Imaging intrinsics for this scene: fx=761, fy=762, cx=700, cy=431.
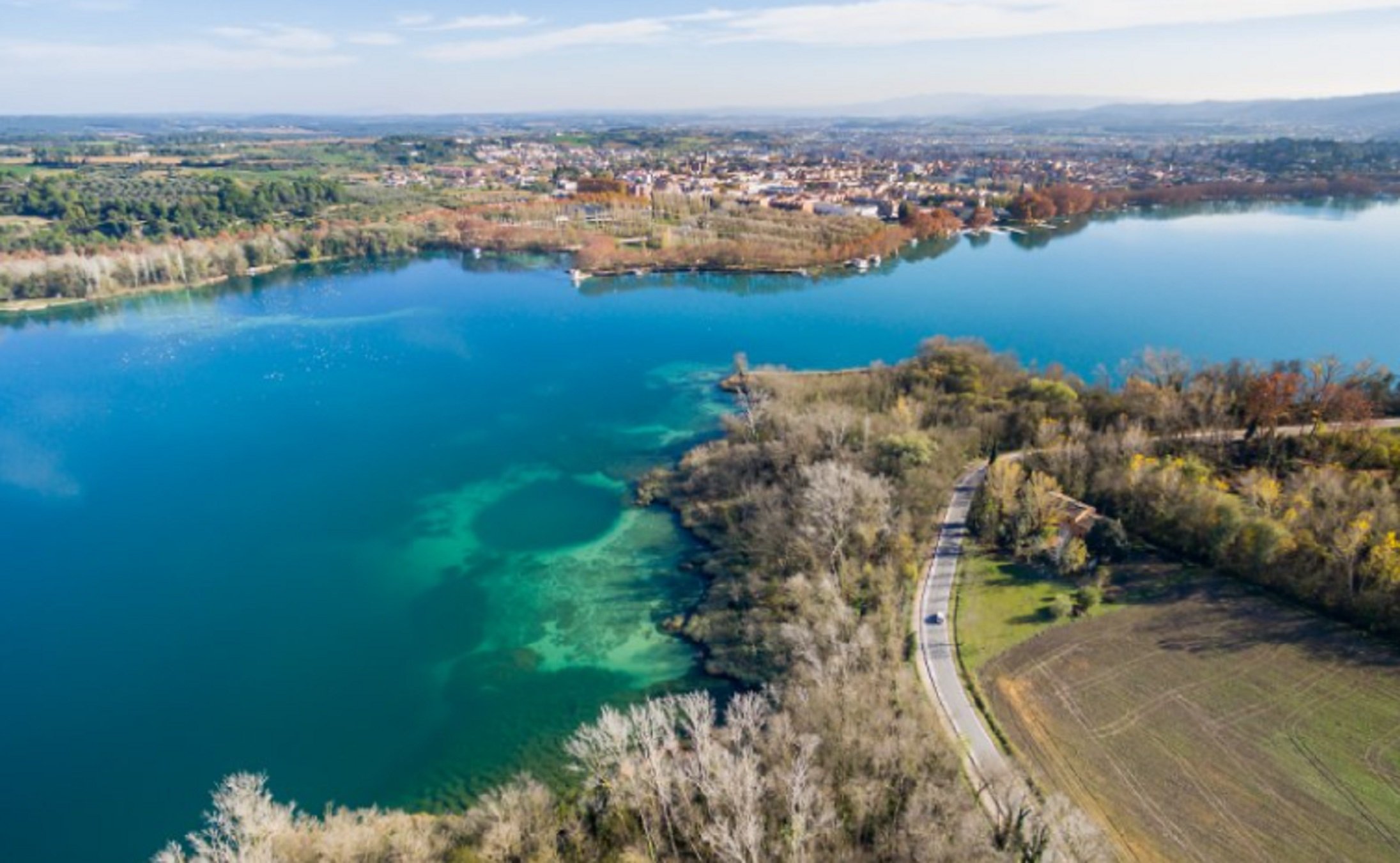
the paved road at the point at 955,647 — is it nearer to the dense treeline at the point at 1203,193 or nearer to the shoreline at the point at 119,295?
the shoreline at the point at 119,295

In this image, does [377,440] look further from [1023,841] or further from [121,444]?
[1023,841]

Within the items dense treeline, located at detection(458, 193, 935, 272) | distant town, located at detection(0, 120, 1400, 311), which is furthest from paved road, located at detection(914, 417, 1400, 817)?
dense treeline, located at detection(458, 193, 935, 272)

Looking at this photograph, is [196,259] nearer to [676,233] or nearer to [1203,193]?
[676,233]

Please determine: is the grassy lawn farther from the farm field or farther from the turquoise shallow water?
the turquoise shallow water

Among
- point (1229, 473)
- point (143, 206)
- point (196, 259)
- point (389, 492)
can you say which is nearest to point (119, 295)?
point (196, 259)

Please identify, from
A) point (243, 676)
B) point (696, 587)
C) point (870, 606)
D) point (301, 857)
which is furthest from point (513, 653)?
point (870, 606)
